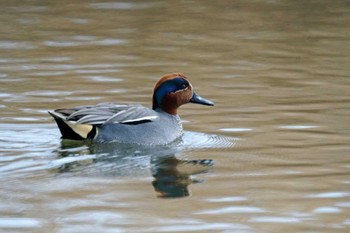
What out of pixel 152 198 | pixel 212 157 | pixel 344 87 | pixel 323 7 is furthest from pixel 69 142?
pixel 323 7

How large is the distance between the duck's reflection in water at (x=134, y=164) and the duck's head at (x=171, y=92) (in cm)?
58

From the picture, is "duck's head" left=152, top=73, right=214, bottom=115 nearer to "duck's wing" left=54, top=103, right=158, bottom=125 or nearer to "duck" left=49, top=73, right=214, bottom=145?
"duck" left=49, top=73, right=214, bottom=145

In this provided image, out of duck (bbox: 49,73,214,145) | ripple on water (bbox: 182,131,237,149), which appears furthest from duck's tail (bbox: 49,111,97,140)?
ripple on water (bbox: 182,131,237,149)

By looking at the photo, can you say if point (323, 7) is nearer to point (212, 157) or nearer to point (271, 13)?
point (271, 13)

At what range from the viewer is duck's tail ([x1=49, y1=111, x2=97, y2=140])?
9883 millimetres

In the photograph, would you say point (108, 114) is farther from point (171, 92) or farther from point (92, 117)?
point (171, 92)

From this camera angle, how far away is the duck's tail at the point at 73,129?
9883 mm

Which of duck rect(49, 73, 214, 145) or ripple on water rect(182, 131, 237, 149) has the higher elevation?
duck rect(49, 73, 214, 145)

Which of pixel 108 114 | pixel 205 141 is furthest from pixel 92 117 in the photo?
pixel 205 141

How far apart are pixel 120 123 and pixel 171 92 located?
0.66 metres

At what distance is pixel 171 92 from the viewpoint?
1053cm

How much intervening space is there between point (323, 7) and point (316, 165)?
8009mm

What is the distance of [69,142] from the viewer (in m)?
10.1

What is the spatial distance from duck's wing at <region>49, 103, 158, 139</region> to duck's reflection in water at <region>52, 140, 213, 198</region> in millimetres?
118
